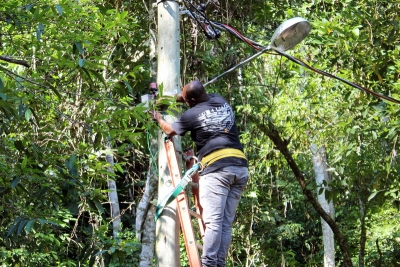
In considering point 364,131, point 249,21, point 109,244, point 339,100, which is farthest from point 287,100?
point 109,244

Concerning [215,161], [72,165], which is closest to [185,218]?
[215,161]

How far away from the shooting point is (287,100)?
358 inches

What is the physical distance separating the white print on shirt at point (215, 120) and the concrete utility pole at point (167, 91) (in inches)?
8.6

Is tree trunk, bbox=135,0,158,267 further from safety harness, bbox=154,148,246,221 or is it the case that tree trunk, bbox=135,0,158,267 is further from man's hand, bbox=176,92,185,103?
safety harness, bbox=154,148,246,221

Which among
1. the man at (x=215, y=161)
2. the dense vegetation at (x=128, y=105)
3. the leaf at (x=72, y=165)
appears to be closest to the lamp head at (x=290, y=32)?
the man at (x=215, y=161)

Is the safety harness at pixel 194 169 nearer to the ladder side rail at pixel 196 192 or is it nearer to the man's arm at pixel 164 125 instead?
the ladder side rail at pixel 196 192

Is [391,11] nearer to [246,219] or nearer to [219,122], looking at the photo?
[219,122]

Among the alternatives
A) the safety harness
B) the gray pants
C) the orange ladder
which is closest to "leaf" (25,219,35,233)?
the safety harness

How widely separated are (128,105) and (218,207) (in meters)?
1.21

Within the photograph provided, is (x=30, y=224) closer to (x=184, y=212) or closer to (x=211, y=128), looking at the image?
(x=184, y=212)

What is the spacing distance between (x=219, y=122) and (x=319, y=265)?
479 inches

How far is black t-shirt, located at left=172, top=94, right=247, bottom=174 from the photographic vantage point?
427 centimetres

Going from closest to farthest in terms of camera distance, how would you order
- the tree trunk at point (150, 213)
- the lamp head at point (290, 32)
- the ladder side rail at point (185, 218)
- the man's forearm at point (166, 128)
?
the ladder side rail at point (185, 218)
the man's forearm at point (166, 128)
the lamp head at point (290, 32)
the tree trunk at point (150, 213)

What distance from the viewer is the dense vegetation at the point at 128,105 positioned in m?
4.59
